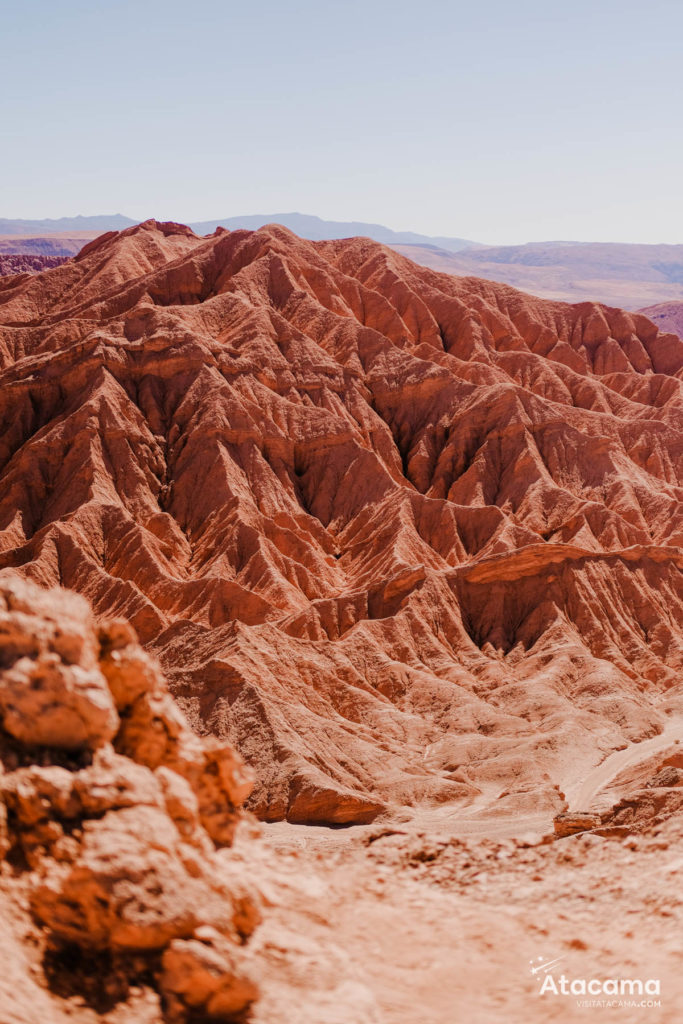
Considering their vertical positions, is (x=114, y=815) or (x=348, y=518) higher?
(x=114, y=815)

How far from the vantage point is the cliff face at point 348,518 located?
50.4 metres

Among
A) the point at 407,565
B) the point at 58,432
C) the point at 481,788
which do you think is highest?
the point at 58,432

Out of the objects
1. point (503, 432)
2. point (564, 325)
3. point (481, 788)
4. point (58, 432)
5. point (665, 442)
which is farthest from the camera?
point (564, 325)

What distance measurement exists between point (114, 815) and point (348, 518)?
213 feet

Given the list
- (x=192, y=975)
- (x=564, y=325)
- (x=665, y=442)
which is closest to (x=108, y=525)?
(x=665, y=442)

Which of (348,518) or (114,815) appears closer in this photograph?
(114,815)

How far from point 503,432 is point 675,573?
19893 millimetres

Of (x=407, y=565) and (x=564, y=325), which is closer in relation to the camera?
(x=407, y=565)

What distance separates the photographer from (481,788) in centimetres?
4747

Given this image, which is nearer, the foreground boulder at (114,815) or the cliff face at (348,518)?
the foreground boulder at (114,815)

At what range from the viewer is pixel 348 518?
3063 inches

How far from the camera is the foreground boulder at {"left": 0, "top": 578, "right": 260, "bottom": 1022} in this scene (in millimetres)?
12211

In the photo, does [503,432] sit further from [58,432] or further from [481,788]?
[481,788]

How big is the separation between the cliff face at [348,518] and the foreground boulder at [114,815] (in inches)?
1117
